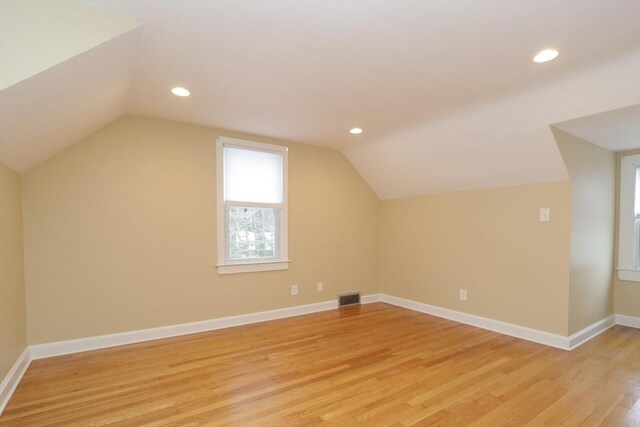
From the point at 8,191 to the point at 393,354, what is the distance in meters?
3.47

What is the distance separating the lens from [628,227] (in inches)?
146

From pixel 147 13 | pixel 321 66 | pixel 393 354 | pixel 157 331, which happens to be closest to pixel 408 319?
pixel 393 354

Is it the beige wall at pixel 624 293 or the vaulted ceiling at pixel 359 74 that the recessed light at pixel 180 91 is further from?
the beige wall at pixel 624 293

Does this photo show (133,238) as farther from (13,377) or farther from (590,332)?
(590,332)

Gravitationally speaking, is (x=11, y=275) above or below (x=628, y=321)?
above

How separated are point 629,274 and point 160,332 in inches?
215


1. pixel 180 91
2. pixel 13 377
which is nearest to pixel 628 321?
pixel 180 91

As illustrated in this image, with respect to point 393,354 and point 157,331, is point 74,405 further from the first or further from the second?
point 393,354

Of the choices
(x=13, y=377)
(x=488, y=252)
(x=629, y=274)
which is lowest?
(x=13, y=377)

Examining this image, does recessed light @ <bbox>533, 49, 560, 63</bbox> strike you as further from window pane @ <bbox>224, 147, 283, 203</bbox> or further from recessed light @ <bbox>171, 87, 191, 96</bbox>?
window pane @ <bbox>224, 147, 283, 203</bbox>

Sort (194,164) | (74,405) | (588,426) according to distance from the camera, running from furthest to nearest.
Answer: (194,164) → (74,405) → (588,426)

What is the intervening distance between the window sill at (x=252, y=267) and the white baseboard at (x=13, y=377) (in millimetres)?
1758

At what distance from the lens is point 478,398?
86.0 inches

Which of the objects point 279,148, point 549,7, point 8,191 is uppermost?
point 549,7
